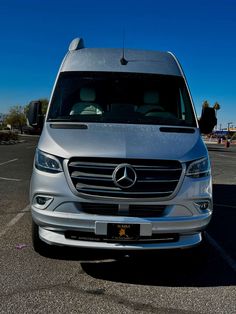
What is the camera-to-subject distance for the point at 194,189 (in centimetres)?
418

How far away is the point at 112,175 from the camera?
402 centimetres

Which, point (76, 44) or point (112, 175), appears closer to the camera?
point (112, 175)

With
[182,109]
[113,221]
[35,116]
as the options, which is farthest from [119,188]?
[35,116]

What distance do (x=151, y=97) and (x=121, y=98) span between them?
431 mm

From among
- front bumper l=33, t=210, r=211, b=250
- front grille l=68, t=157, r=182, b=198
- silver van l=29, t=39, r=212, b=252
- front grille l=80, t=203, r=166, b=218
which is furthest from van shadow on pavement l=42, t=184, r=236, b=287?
front grille l=68, t=157, r=182, b=198

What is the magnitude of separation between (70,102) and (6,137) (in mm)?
37399

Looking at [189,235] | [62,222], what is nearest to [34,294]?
[62,222]

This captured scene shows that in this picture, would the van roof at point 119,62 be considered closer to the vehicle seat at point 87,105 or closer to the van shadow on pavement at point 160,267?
the vehicle seat at point 87,105

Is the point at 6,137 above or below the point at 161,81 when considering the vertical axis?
below

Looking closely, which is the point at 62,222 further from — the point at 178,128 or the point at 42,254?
the point at 178,128

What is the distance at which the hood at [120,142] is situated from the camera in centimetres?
409

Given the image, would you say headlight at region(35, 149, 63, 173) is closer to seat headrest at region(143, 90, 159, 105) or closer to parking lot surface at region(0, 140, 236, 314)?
parking lot surface at region(0, 140, 236, 314)

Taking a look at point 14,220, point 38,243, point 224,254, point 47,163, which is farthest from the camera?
point 14,220

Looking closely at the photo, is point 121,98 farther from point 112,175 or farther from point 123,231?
point 123,231
